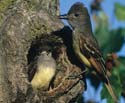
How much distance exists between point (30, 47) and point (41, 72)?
406 millimetres

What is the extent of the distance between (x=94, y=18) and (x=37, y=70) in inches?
66.8

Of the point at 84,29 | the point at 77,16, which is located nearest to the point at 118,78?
the point at 84,29

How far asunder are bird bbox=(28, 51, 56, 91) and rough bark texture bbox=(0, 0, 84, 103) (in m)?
0.11

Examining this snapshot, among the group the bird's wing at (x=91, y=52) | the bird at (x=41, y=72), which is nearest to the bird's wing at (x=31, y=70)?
the bird at (x=41, y=72)

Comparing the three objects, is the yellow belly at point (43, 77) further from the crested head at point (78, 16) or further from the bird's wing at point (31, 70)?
the crested head at point (78, 16)

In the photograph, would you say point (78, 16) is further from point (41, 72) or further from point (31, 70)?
point (31, 70)

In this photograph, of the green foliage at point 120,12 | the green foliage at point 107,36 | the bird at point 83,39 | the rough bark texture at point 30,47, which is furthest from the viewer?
the bird at point 83,39

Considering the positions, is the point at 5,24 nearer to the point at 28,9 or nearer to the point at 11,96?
the point at 28,9

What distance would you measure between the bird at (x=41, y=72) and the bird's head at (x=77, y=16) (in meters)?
0.86

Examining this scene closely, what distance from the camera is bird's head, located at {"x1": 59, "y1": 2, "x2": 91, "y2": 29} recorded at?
5130 millimetres

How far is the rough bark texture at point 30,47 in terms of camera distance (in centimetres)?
368

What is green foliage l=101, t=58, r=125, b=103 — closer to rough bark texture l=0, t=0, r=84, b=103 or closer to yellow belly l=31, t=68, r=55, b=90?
rough bark texture l=0, t=0, r=84, b=103

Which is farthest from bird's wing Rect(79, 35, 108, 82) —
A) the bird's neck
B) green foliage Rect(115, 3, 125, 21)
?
green foliage Rect(115, 3, 125, 21)

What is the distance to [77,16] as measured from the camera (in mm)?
5355
